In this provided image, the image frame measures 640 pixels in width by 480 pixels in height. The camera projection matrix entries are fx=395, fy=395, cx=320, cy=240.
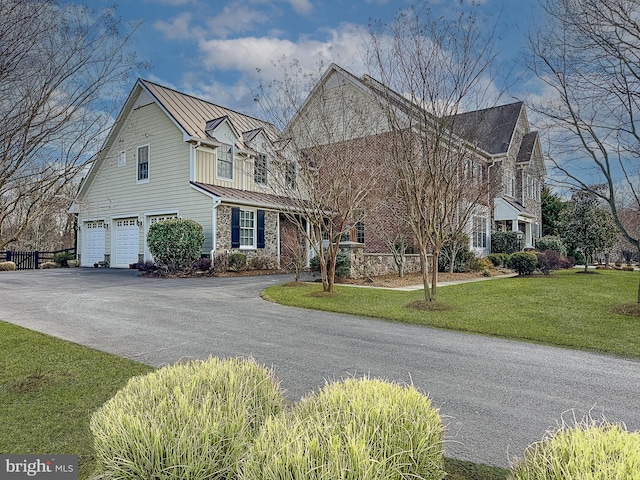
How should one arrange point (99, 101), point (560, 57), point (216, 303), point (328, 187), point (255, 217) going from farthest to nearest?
point (255, 217) < point (328, 187) < point (216, 303) < point (560, 57) < point (99, 101)

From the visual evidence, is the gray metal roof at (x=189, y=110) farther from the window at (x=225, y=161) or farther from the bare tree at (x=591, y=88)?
the bare tree at (x=591, y=88)

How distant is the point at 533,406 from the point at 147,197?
19.7 metres

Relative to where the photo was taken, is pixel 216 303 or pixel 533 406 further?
pixel 216 303

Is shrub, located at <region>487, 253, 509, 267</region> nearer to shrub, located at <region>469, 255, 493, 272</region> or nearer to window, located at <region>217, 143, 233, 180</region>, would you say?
shrub, located at <region>469, 255, 493, 272</region>

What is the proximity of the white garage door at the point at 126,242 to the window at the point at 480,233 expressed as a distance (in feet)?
60.6

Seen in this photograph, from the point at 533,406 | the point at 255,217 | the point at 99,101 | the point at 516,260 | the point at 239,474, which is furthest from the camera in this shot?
the point at 255,217

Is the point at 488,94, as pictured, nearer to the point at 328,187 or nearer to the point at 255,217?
the point at 328,187

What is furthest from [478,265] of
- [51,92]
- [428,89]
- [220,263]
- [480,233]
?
[51,92]

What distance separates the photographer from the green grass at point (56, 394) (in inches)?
116

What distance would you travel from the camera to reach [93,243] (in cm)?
2262

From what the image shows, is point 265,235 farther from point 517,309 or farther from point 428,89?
point 517,309

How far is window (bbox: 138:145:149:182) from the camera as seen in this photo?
20.1 meters

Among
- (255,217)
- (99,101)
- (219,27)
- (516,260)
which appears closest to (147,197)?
(255,217)

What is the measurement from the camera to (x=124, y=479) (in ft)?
6.45
